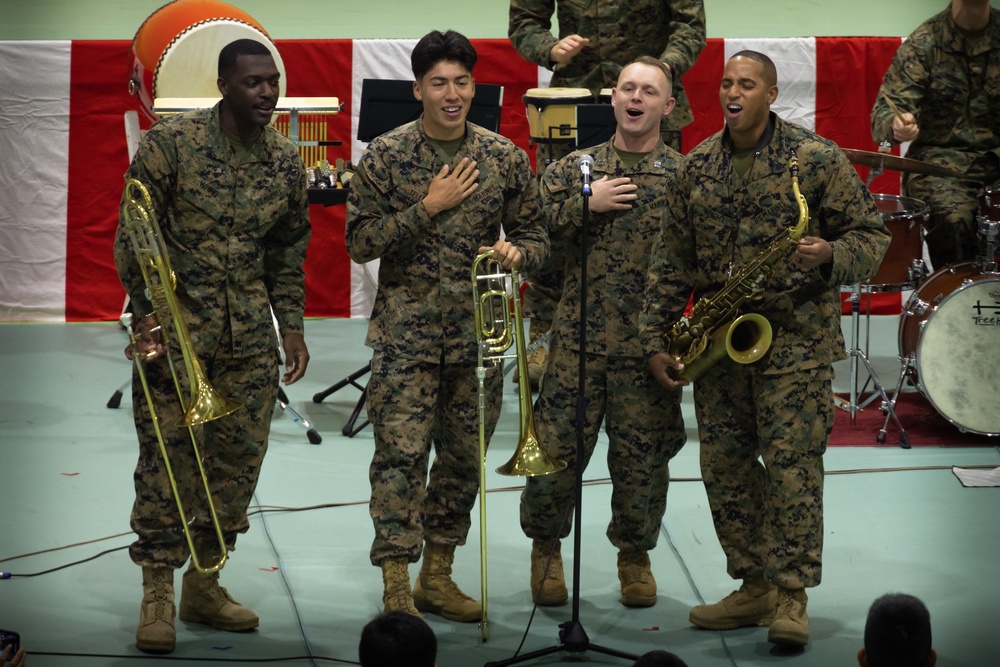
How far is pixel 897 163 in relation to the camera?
7.47 meters

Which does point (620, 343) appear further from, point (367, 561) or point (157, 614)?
point (157, 614)

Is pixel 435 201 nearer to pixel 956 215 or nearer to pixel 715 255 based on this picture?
pixel 715 255

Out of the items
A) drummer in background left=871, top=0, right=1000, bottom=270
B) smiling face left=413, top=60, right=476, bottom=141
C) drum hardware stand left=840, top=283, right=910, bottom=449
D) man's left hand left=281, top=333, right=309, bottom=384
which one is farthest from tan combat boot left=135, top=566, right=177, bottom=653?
drummer in background left=871, top=0, right=1000, bottom=270

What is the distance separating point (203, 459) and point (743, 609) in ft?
7.06

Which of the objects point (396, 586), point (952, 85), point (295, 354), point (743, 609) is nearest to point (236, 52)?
point (295, 354)

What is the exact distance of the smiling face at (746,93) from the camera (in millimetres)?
4953

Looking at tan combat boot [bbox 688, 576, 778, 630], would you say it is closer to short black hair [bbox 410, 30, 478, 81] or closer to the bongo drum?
short black hair [bbox 410, 30, 478, 81]

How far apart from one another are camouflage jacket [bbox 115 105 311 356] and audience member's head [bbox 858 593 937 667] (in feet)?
8.74

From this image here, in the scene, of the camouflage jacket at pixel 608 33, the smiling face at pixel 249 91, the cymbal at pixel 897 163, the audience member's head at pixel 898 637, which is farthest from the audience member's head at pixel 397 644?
the cymbal at pixel 897 163

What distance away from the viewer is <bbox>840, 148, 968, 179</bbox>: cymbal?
7285mm

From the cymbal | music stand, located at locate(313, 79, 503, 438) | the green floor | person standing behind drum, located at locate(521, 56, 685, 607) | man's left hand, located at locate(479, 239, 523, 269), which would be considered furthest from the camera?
the cymbal

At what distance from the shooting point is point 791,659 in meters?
4.98

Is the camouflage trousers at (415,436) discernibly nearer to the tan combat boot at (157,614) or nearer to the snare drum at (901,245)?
→ the tan combat boot at (157,614)

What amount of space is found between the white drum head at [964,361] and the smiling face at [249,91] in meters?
4.31
